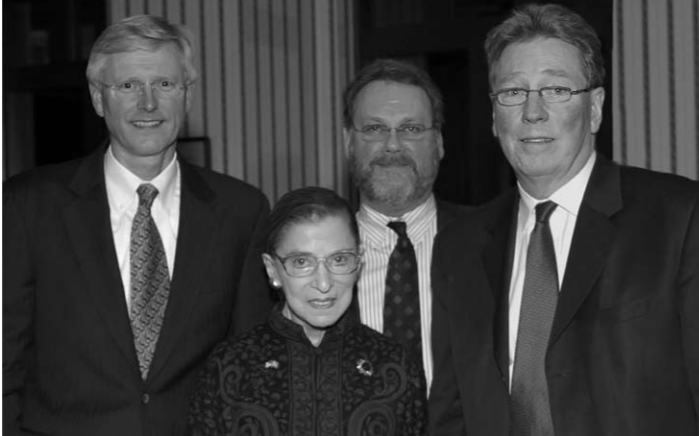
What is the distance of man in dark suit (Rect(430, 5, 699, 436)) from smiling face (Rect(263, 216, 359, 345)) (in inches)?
12.2

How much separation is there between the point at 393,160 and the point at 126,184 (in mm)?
779

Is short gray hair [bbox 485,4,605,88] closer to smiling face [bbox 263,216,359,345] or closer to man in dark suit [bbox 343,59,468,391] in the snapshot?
smiling face [bbox 263,216,359,345]

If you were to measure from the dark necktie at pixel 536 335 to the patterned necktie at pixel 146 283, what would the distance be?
0.90m

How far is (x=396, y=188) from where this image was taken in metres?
2.98

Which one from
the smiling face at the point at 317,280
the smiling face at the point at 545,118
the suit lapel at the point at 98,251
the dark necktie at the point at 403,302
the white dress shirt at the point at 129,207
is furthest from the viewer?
the dark necktie at the point at 403,302

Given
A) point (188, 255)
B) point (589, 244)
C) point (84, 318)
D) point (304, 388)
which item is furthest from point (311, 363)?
point (589, 244)

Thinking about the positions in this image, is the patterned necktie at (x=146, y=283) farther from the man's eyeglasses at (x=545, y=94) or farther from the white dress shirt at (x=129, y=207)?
the man's eyeglasses at (x=545, y=94)

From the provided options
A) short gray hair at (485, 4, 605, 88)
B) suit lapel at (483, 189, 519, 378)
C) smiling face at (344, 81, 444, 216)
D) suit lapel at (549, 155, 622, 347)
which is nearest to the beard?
smiling face at (344, 81, 444, 216)

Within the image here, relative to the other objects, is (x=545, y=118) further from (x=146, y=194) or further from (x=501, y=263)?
(x=146, y=194)

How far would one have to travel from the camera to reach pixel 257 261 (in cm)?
278

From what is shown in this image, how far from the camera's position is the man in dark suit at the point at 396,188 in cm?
290

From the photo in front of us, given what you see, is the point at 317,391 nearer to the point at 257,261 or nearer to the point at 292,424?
the point at 292,424

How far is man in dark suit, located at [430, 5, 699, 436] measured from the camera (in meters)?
2.16

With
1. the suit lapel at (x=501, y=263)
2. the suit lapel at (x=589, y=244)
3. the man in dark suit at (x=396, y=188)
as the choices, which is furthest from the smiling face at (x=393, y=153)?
the suit lapel at (x=589, y=244)
